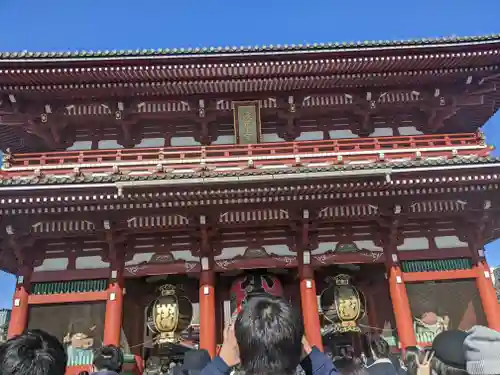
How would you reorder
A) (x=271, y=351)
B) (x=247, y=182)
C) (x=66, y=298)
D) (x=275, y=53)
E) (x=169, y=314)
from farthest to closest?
(x=275, y=53) < (x=169, y=314) < (x=66, y=298) < (x=247, y=182) < (x=271, y=351)

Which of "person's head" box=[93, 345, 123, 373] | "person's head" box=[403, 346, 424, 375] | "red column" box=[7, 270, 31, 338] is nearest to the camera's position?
"person's head" box=[403, 346, 424, 375]

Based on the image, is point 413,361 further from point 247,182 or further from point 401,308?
point 247,182

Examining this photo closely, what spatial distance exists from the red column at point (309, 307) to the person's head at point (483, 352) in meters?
8.14

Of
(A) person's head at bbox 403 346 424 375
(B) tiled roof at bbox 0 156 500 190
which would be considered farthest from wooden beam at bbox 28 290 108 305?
(A) person's head at bbox 403 346 424 375

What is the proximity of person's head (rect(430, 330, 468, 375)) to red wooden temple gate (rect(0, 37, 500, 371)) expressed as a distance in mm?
7212

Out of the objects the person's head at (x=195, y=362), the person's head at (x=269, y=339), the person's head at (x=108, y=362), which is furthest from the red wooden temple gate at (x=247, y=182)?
the person's head at (x=269, y=339)

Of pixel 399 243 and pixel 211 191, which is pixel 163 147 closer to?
pixel 211 191

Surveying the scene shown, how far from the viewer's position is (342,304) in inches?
409

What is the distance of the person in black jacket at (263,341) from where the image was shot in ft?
6.02

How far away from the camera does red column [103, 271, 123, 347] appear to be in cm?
959

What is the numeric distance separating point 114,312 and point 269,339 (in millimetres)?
8913

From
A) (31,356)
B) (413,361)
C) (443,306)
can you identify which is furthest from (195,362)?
(443,306)

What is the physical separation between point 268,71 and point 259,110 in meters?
1.24

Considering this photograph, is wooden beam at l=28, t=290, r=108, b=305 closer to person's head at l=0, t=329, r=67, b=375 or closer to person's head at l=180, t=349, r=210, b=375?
person's head at l=180, t=349, r=210, b=375
